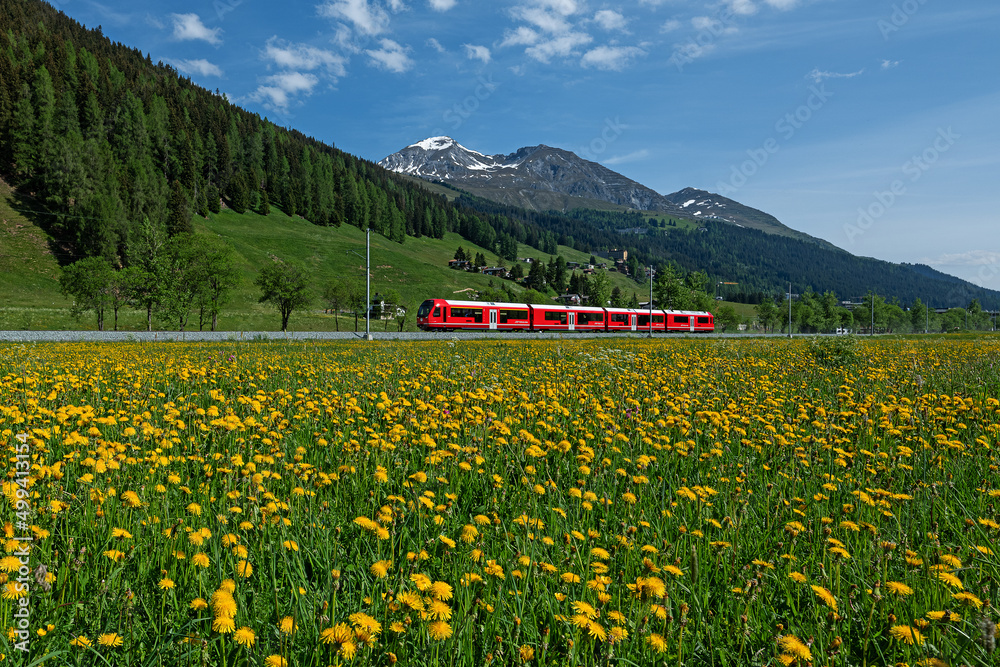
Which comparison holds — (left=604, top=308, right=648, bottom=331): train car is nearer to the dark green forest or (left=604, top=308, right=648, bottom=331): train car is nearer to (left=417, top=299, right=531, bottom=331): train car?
(left=417, top=299, right=531, bottom=331): train car

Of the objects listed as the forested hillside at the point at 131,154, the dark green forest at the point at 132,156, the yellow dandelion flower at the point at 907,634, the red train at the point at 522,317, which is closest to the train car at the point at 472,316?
the red train at the point at 522,317

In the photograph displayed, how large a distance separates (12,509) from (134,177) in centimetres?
10844

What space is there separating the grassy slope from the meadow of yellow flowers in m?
55.0

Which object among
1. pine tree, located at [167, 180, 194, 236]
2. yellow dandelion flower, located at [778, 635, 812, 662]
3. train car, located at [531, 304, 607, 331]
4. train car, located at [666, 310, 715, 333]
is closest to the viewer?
yellow dandelion flower, located at [778, 635, 812, 662]

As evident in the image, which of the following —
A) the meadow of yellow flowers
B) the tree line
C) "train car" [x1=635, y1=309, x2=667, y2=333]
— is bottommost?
the meadow of yellow flowers

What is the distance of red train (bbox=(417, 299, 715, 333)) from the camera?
4325 centimetres

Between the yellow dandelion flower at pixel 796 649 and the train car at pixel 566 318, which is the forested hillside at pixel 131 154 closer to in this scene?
the train car at pixel 566 318

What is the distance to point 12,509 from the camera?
2.57 m

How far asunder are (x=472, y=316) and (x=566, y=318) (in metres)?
10.5

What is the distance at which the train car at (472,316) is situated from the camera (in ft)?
141

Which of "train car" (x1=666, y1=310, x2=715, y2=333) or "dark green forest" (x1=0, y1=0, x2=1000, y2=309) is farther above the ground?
"dark green forest" (x1=0, y1=0, x2=1000, y2=309)

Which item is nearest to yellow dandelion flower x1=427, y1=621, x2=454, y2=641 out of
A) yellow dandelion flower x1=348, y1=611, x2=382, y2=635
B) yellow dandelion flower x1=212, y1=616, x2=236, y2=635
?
yellow dandelion flower x1=348, y1=611, x2=382, y2=635

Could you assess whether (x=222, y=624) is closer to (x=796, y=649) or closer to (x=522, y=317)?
(x=796, y=649)

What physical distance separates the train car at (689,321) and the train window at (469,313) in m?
26.7
